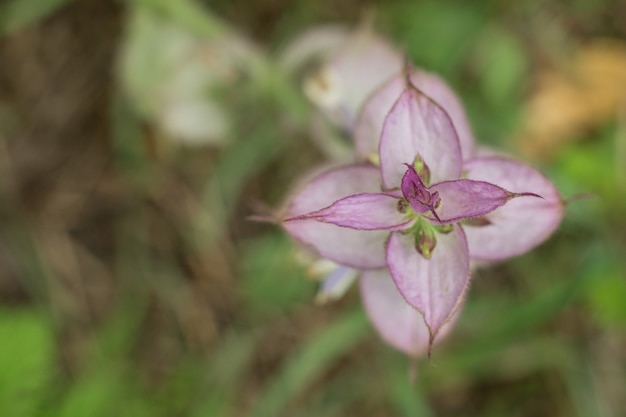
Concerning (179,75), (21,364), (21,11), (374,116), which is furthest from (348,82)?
(21,11)

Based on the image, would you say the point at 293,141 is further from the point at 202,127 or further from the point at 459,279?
the point at 459,279

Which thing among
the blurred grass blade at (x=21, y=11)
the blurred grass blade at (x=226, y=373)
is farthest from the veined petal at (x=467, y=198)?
the blurred grass blade at (x=21, y=11)

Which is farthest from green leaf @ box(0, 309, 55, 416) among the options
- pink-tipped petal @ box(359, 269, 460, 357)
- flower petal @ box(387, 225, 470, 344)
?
flower petal @ box(387, 225, 470, 344)

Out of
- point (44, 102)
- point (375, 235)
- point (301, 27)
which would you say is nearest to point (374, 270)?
point (375, 235)

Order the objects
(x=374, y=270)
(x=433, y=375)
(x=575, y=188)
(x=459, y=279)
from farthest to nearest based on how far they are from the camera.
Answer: (x=433, y=375) < (x=575, y=188) < (x=374, y=270) < (x=459, y=279)

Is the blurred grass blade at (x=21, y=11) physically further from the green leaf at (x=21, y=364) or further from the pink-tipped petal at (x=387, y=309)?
the pink-tipped petal at (x=387, y=309)

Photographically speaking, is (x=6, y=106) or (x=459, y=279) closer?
(x=459, y=279)

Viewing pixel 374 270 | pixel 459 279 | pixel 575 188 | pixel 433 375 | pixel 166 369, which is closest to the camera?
pixel 459 279

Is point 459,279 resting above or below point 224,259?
above
